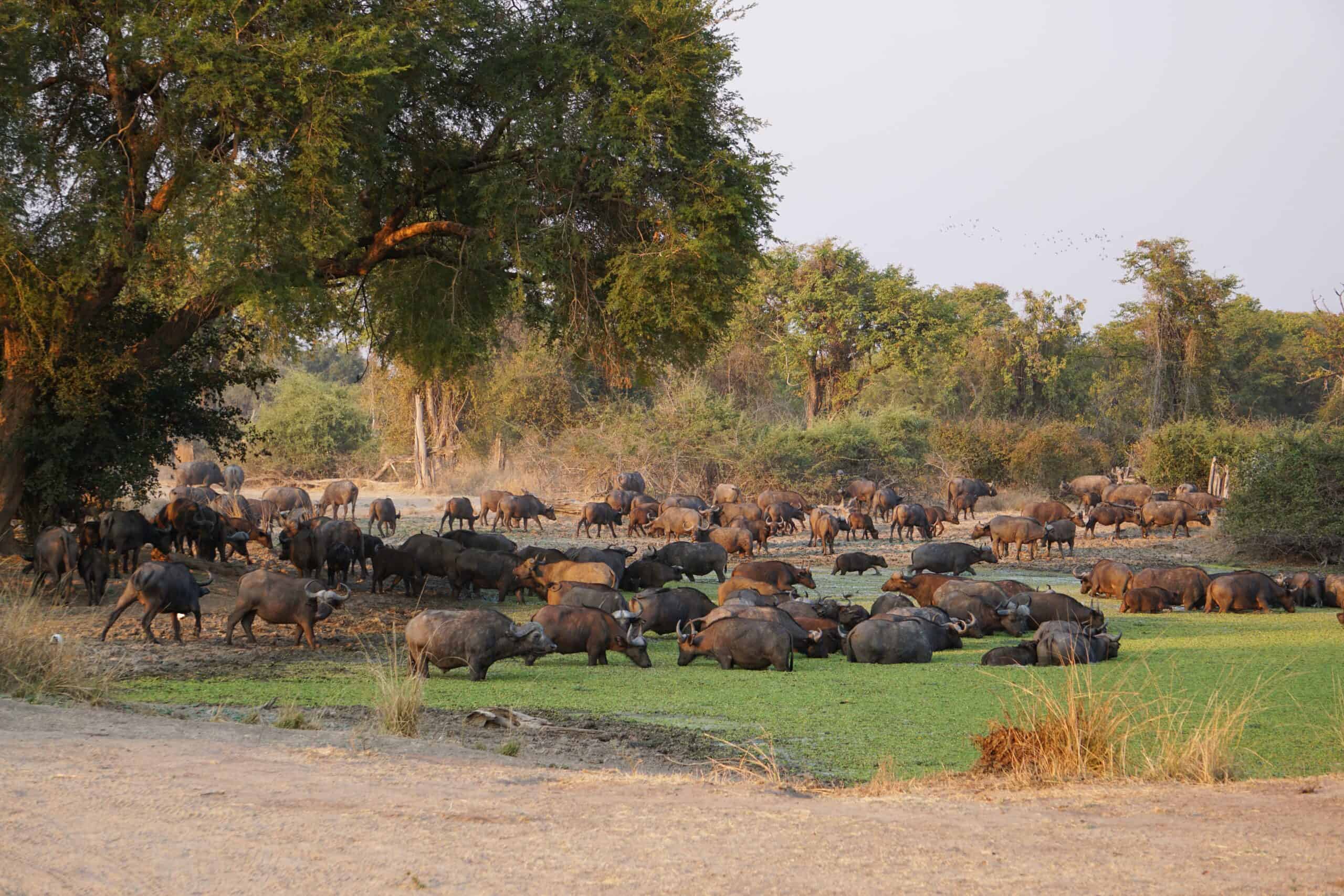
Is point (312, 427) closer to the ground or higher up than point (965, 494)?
higher up

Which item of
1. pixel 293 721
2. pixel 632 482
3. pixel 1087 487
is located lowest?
pixel 293 721

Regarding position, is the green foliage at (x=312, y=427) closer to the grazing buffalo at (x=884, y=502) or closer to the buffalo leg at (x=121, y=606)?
the grazing buffalo at (x=884, y=502)

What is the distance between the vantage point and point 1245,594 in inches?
688

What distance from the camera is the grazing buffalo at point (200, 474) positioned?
33.3 meters

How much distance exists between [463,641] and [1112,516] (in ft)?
70.7

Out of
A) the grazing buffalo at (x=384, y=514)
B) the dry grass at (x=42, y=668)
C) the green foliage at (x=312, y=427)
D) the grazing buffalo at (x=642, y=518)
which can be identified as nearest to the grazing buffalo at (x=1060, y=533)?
the grazing buffalo at (x=642, y=518)

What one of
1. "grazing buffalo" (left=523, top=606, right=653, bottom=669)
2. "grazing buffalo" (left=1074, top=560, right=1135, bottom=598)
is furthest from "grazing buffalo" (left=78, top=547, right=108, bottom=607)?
"grazing buffalo" (left=1074, top=560, right=1135, bottom=598)

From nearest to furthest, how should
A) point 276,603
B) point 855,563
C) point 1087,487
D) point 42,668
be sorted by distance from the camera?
point 42,668 < point 276,603 < point 855,563 < point 1087,487

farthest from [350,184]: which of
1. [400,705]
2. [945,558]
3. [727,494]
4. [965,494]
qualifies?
[965,494]

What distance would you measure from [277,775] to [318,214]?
9.90m

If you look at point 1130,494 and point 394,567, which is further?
point 1130,494

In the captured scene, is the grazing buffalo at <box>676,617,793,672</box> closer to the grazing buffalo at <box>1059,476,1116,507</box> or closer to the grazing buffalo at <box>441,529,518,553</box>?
the grazing buffalo at <box>441,529,518,553</box>

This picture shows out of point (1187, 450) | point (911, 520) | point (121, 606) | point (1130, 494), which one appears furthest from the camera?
point (1187, 450)

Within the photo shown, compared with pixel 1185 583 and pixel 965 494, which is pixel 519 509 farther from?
pixel 1185 583
